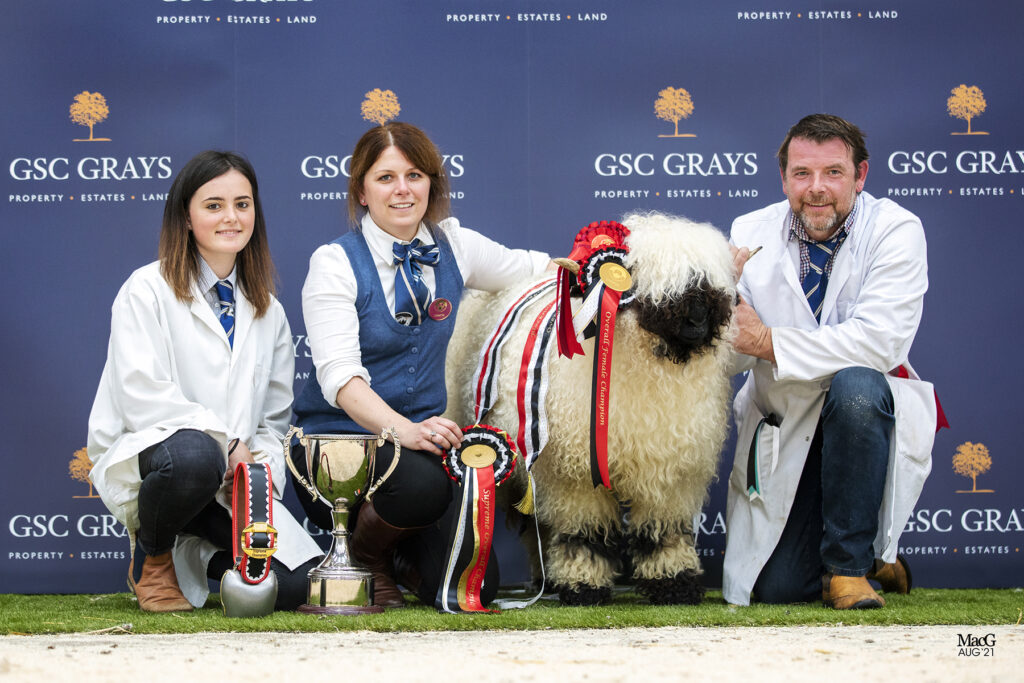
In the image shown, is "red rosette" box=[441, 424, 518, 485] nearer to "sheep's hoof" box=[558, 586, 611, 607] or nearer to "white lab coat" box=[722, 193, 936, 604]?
"sheep's hoof" box=[558, 586, 611, 607]

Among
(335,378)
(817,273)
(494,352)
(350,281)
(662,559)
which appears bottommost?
(662,559)

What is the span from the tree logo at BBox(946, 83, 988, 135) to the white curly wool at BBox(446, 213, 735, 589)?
1706 millimetres

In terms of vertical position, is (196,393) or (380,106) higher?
(380,106)

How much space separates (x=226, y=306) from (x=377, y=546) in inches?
39.7

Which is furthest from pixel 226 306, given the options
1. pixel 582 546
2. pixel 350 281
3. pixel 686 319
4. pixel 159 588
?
pixel 686 319

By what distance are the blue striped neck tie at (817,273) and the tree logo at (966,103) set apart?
1.12 m

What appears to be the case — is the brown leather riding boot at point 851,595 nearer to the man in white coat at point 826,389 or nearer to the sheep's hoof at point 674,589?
the man in white coat at point 826,389

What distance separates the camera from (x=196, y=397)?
11.9 ft

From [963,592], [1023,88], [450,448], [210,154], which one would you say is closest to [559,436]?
[450,448]

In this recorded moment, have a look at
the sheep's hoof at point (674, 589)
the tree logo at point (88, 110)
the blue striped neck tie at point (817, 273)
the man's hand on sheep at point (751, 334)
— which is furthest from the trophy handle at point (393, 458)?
the tree logo at point (88, 110)

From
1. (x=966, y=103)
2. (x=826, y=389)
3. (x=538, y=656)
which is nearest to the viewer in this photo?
(x=538, y=656)

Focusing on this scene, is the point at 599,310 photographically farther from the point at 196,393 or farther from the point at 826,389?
the point at 196,393

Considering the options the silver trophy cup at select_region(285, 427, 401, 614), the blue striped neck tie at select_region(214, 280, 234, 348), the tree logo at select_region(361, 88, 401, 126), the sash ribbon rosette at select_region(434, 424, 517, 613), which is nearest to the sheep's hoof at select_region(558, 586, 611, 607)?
the sash ribbon rosette at select_region(434, 424, 517, 613)

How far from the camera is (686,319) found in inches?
133
